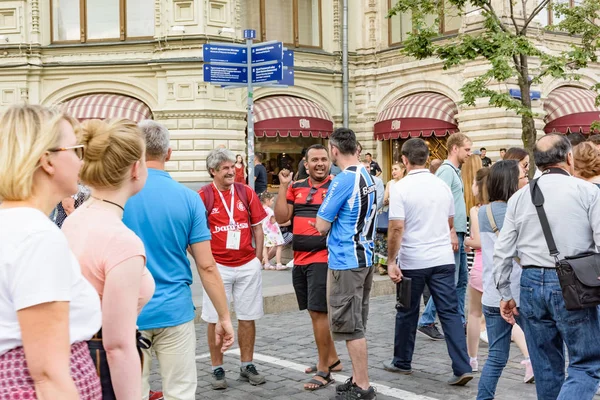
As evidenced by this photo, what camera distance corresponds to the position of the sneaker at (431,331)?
288 inches

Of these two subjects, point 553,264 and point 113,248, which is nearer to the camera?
point 113,248

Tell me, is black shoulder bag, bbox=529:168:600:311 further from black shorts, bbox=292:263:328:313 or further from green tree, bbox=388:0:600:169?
green tree, bbox=388:0:600:169

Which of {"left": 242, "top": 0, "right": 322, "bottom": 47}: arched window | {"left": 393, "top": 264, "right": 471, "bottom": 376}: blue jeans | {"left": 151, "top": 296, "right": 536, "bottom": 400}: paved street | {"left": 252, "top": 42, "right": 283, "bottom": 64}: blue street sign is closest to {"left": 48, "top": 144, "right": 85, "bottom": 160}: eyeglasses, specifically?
{"left": 151, "top": 296, "right": 536, "bottom": 400}: paved street

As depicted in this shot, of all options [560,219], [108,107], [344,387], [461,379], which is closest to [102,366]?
A: [560,219]

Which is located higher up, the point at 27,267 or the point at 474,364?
the point at 27,267

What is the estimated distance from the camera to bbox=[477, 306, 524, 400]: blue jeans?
4699mm

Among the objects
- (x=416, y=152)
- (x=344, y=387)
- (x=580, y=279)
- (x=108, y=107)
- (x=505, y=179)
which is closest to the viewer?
(x=580, y=279)

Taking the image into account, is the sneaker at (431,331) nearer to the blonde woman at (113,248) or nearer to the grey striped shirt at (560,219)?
the grey striped shirt at (560,219)

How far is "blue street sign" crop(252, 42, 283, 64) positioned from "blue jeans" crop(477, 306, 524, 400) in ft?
25.8

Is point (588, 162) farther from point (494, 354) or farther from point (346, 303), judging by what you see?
point (346, 303)

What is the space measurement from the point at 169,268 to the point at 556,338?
2.18 meters

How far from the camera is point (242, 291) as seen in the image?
6.11 m

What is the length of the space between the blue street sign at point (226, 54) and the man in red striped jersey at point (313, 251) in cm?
680

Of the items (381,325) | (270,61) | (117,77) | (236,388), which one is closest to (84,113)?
(117,77)
